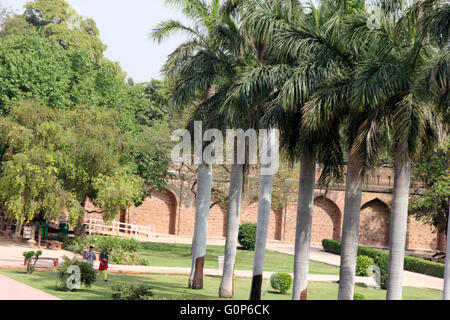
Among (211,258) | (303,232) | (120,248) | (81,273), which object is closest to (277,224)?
(211,258)

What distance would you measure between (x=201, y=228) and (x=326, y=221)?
27.0 m

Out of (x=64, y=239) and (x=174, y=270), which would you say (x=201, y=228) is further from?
(x=64, y=239)

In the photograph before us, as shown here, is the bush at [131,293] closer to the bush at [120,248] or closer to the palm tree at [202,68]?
the palm tree at [202,68]

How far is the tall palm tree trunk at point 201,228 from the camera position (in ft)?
60.4

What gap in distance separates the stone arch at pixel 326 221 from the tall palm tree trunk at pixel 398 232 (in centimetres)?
3260

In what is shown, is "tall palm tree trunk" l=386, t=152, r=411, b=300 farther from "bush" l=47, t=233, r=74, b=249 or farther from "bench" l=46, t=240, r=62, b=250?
"bush" l=47, t=233, r=74, b=249

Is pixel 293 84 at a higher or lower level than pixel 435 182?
higher

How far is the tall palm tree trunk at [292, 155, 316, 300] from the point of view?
45.3ft

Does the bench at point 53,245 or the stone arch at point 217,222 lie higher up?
the stone arch at point 217,222

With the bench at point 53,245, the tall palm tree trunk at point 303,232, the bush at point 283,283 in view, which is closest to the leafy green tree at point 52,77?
the bench at point 53,245

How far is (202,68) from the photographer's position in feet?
58.0

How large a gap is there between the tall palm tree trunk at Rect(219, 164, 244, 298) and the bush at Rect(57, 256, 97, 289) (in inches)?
138

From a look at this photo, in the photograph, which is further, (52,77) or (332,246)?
(332,246)

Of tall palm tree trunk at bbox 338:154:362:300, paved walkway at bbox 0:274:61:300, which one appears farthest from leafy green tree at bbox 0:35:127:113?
tall palm tree trunk at bbox 338:154:362:300
